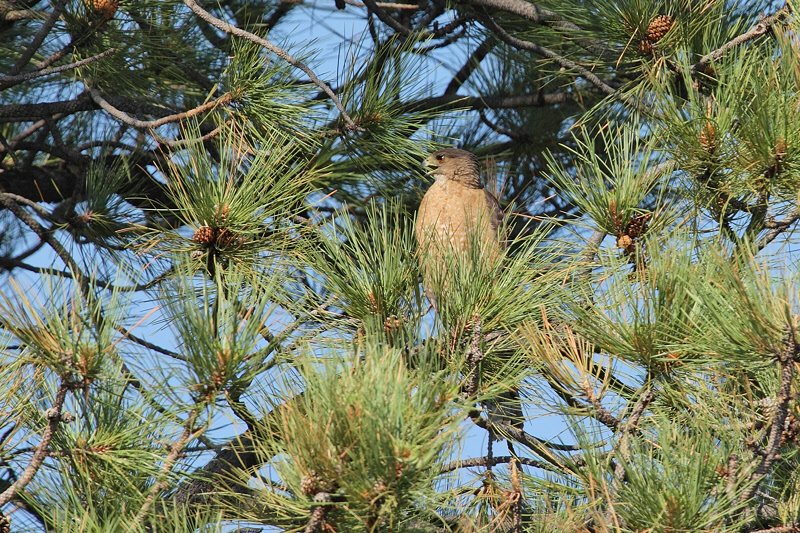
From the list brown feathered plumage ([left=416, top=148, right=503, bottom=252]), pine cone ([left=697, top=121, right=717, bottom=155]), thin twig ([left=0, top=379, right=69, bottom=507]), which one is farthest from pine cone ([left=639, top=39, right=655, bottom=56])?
thin twig ([left=0, top=379, right=69, bottom=507])

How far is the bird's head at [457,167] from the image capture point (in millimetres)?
4273

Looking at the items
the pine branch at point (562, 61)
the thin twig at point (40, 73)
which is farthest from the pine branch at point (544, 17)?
the thin twig at point (40, 73)

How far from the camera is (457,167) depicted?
14.4 feet

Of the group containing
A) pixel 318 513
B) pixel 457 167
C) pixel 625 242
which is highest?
pixel 457 167

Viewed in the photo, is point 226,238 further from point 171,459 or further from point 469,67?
point 469,67

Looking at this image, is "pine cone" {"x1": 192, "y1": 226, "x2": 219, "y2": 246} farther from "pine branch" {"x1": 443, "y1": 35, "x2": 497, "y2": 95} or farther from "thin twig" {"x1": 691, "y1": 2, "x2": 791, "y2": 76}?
"pine branch" {"x1": 443, "y1": 35, "x2": 497, "y2": 95}

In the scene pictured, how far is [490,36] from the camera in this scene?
4.68 m

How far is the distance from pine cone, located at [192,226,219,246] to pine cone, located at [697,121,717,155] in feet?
4.74

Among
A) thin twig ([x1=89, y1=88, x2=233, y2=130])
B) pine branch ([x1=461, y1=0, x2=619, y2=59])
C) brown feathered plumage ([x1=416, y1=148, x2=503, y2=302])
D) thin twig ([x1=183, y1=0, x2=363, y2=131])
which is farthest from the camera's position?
brown feathered plumage ([x1=416, y1=148, x2=503, y2=302])

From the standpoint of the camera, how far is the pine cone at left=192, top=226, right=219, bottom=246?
2.51m

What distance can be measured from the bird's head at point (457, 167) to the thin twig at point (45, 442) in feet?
8.55

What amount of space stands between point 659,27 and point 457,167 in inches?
62.9

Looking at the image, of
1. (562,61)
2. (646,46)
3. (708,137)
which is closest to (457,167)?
(562,61)

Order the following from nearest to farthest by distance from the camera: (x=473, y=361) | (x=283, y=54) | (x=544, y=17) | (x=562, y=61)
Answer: (x=473, y=361), (x=283, y=54), (x=562, y=61), (x=544, y=17)
